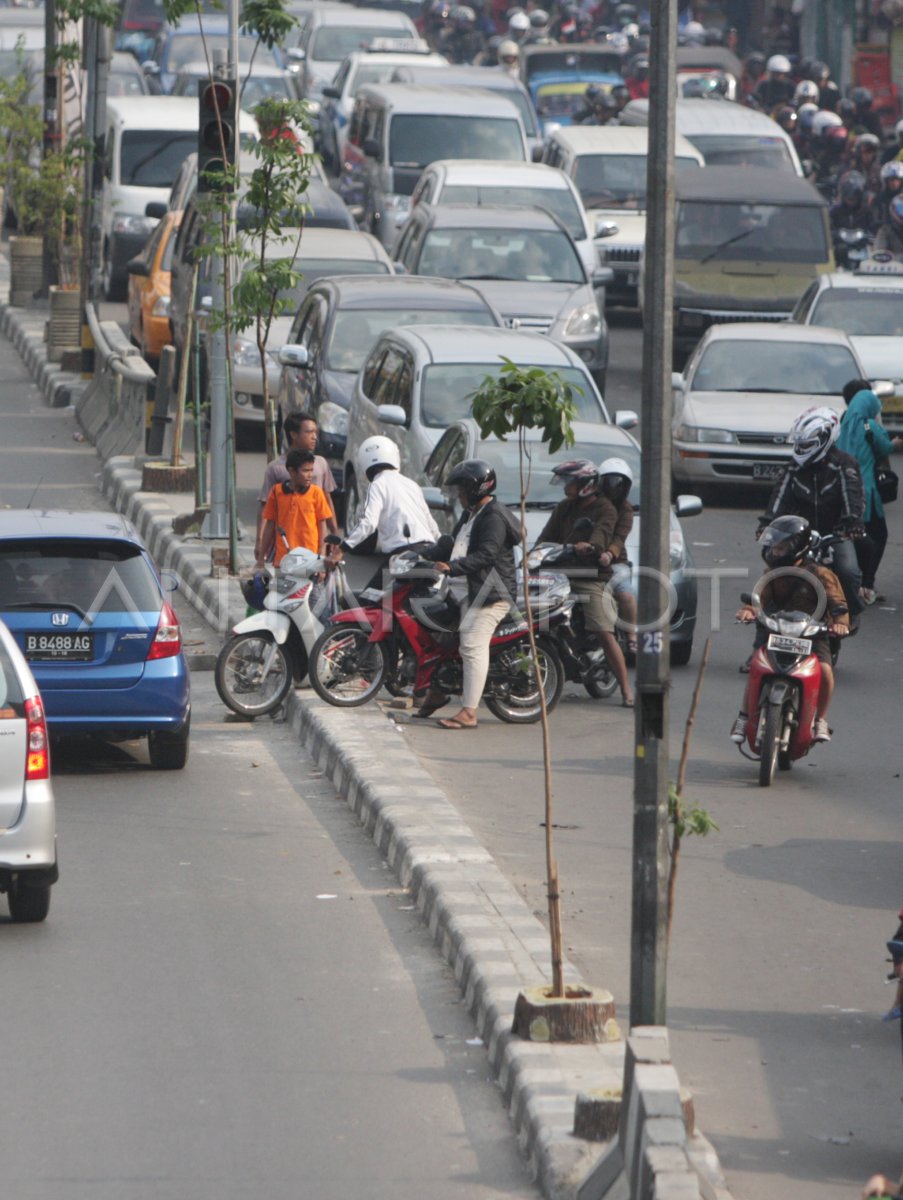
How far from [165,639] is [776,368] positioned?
10.7 metres

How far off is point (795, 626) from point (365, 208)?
22700 mm

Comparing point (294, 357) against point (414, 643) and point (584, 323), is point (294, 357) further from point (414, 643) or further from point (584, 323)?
point (414, 643)

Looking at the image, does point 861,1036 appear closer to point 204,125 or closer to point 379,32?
point 204,125

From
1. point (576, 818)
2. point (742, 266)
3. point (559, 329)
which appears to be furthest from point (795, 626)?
point (742, 266)

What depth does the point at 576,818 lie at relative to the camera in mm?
11195

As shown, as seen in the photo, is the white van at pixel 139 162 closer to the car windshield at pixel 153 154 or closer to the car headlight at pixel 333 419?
the car windshield at pixel 153 154

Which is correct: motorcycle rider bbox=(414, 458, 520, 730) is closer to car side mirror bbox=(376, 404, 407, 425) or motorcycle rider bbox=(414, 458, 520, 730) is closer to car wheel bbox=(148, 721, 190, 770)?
car wheel bbox=(148, 721, 190, 770)

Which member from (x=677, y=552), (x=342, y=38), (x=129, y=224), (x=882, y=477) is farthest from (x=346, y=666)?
(x=342, y=38)

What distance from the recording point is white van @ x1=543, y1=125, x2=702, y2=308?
30719mm

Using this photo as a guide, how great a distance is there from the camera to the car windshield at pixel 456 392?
58.5 ft

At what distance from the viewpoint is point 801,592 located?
12.3 metres

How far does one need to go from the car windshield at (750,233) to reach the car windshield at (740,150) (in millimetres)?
5928

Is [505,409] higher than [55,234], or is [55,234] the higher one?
[505,409]

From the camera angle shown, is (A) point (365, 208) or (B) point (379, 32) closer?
(A) point (365, 208)
